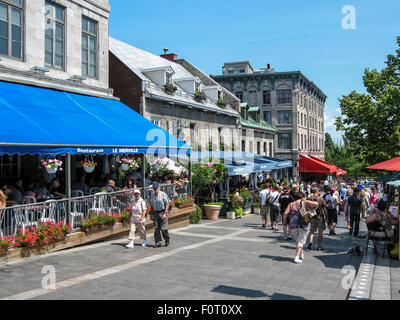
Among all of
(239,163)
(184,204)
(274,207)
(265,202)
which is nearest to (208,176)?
(184,204)

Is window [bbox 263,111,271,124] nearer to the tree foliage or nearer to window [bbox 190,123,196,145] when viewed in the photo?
the tree foliage

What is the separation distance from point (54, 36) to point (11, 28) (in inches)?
72.5

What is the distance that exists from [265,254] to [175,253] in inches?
95.1

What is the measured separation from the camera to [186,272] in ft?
26.8

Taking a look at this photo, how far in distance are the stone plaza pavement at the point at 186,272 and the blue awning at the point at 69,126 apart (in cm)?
277

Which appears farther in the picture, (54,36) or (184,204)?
(184,204)

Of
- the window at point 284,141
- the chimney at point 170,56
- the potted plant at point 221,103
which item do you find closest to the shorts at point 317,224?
the potted plant at point 221,103

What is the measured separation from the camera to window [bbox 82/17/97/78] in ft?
50.7

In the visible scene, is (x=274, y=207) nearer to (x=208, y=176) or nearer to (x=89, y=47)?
(x=208, y=176)

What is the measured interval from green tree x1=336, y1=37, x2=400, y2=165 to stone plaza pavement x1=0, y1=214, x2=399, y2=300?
11.4 metres

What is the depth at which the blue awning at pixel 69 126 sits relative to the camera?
9.64 meters

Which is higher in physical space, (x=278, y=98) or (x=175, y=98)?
(x=278, y=98)

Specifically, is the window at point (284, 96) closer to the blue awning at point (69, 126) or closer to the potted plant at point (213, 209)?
the potted plant at point (213, 209)

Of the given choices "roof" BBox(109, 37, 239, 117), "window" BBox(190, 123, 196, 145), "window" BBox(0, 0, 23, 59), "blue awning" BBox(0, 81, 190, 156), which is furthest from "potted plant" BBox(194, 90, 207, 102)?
"window" BBox(0, 0, 23, 59)
